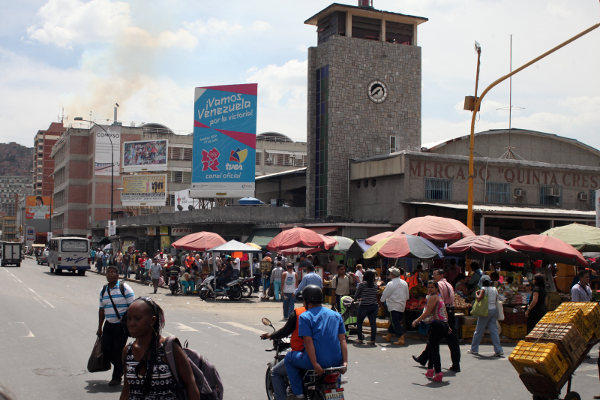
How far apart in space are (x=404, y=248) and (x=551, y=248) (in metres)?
3.63

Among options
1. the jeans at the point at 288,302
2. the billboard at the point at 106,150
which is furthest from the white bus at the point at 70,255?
the billboard at the point at 106,150

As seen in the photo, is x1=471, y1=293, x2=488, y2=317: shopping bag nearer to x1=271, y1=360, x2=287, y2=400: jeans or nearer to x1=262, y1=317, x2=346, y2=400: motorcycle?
x1=271, y1=360, x2=287, y2=400: jeans

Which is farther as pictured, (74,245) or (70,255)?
(74,245)

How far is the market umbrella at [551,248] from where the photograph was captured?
53.3ft

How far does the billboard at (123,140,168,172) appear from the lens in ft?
213

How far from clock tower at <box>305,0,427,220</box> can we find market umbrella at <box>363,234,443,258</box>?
21418mm

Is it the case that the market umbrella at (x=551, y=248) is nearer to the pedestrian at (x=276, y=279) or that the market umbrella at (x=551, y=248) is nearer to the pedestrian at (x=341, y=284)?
the pedestrian at (x=341, y=284)

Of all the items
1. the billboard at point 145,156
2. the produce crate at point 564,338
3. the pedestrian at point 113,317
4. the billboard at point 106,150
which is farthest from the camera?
the billboard at point 106,150

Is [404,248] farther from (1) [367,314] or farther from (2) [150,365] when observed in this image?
(2) [150,365]

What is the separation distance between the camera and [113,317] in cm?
895

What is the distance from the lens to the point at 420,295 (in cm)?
1530

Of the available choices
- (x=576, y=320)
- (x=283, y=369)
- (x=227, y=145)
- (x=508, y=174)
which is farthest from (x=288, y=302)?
(x=227, y=145)

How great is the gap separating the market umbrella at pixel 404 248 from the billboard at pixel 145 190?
46.7 meters

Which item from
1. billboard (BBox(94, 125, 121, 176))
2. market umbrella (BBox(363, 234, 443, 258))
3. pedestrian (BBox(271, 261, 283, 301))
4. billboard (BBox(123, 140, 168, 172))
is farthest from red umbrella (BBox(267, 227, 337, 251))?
billboard (BBox(94, 125, 121, 176))
